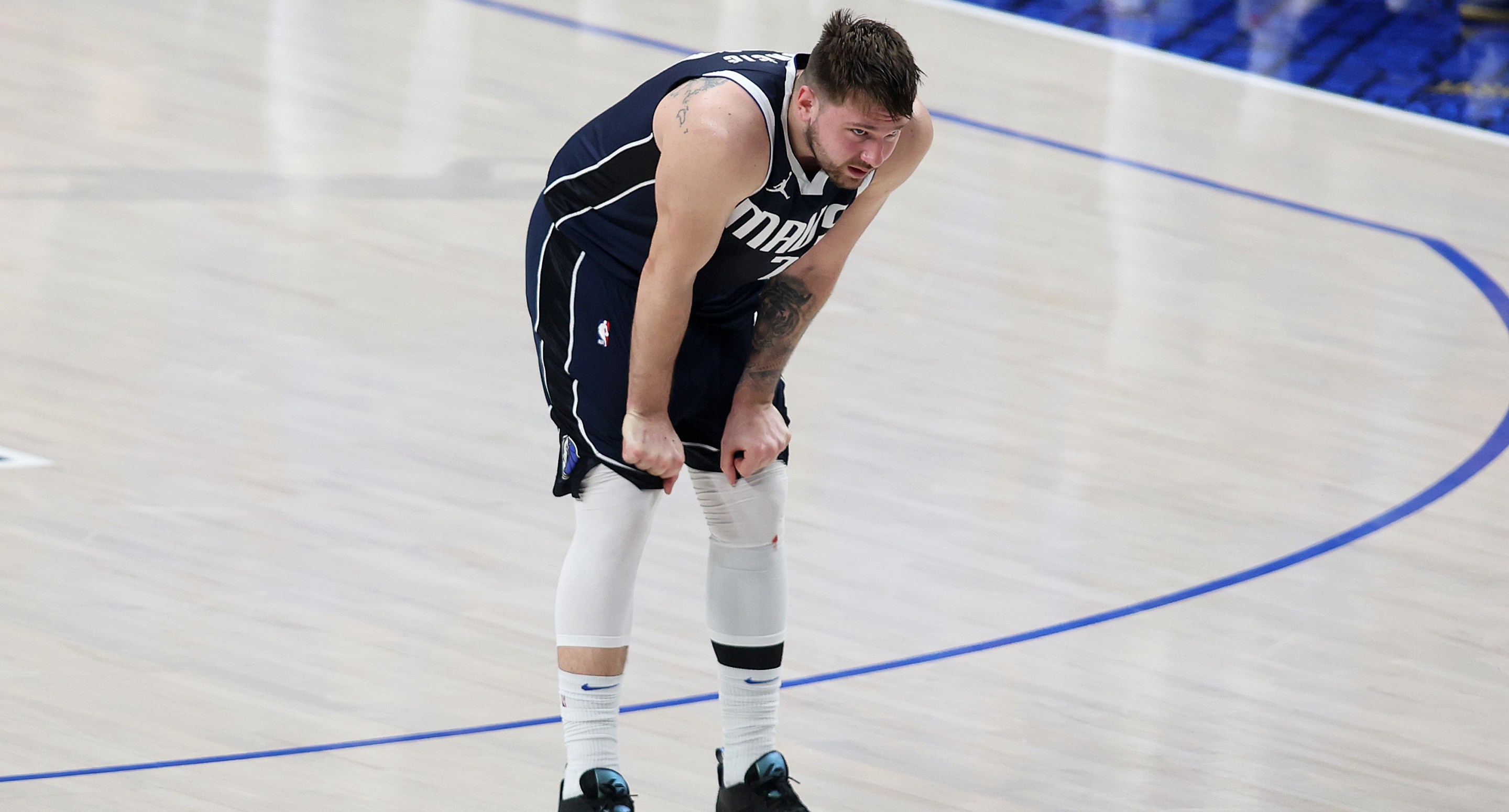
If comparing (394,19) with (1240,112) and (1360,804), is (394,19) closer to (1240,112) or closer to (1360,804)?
(1240,112)

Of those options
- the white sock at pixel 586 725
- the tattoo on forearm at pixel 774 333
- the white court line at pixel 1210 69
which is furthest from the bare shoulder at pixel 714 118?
the white court line at pixel 1210 69

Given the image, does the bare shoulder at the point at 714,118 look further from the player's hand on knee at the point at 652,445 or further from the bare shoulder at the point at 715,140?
the player's hand on knee at the point at 652,445

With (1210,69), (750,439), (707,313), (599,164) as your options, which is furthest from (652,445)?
(1210,69)

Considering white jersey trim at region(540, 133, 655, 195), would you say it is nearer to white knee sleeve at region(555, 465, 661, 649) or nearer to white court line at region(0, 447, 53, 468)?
white knee sleeve at region(555, 465, 661, 649)

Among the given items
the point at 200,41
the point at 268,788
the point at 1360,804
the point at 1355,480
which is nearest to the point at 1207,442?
the point at 1355,480

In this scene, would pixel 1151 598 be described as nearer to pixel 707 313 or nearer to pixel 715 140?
pixel 707 313

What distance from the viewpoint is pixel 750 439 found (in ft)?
8.05

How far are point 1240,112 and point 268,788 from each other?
18.9 feet

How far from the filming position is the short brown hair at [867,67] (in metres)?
2.14

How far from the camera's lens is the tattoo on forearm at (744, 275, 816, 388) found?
2510 mm

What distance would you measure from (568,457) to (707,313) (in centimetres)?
29

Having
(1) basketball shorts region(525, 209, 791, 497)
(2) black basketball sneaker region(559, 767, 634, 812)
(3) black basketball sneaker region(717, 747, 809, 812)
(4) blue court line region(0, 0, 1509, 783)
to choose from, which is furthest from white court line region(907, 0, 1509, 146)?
(2) black basketball sneaker region(559, 767, 634, 812)

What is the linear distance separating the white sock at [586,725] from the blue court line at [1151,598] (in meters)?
0.44

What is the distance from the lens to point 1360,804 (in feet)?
9.52
